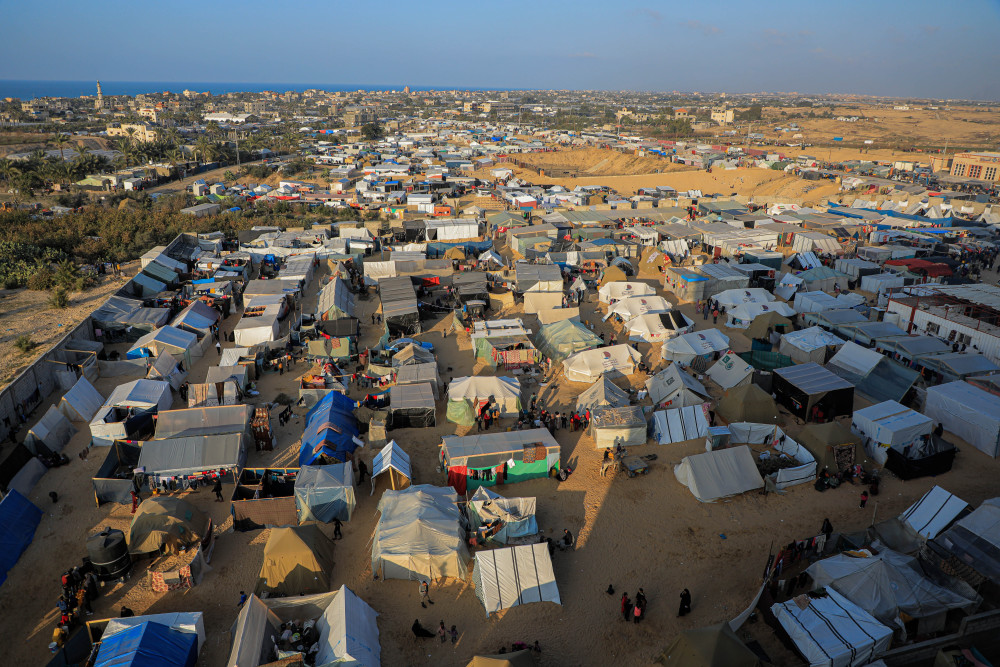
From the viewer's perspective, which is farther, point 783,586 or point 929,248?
point 929,248

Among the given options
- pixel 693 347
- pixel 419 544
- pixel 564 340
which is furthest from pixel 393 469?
pixel 693 347

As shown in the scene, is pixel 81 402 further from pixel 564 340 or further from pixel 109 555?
pixel 564 340

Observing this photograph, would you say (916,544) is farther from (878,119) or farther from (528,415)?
(878,119)

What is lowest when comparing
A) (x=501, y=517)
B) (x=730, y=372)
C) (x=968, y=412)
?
(x=501, y=517)

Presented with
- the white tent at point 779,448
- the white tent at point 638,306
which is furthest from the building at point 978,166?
the white tent at point 779,448

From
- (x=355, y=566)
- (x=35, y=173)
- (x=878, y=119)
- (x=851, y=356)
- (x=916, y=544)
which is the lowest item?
(x=355, y=566)

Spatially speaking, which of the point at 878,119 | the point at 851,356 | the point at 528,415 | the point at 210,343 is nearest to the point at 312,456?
the point at 528,415
